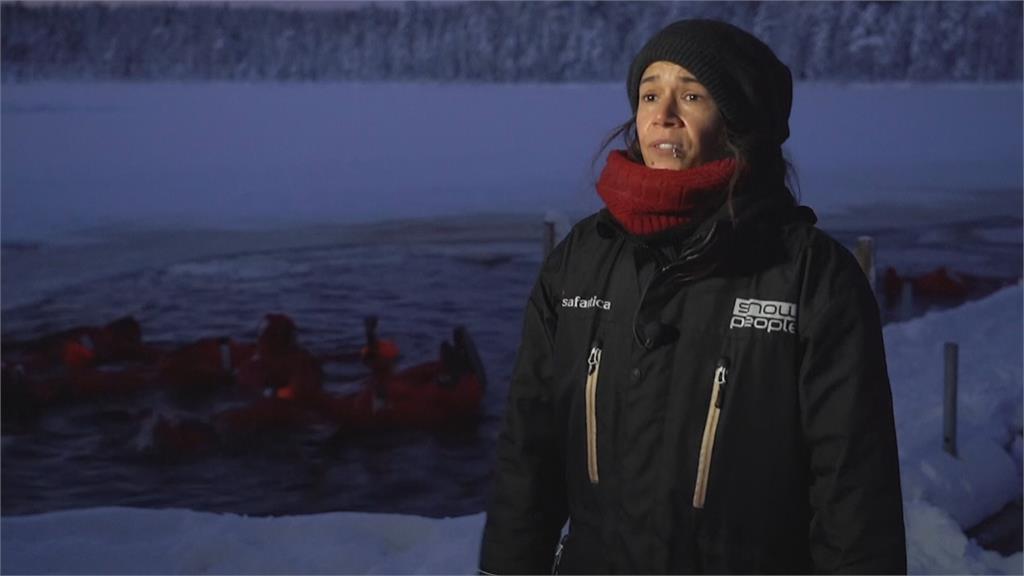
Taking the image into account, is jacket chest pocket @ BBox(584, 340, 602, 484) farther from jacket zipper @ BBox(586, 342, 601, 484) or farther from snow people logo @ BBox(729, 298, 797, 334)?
snow people logo @ BBox(729, 298, 797, 334)

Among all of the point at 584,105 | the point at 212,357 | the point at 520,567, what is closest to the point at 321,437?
the point at 212,357

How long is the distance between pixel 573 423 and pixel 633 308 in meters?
0.15

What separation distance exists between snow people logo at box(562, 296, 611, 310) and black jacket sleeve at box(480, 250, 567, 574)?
42 mm

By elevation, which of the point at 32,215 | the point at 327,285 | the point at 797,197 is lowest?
the point at 327,285

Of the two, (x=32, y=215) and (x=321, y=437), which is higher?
(x=32, y=215)

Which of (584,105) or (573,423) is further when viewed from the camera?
(584,105)

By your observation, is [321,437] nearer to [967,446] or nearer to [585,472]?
[967,446]

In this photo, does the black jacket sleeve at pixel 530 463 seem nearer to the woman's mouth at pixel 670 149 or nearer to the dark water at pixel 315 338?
the woman's mouth at pixel 670 149

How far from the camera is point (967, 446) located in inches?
185

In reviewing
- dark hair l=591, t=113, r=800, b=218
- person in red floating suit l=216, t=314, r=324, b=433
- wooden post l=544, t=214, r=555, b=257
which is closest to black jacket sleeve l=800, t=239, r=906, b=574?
dark hair l=591, t=113, r=800, b=218

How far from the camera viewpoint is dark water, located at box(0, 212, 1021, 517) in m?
6.71

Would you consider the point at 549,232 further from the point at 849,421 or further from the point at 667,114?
the point at 849,421

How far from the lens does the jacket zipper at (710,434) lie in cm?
135

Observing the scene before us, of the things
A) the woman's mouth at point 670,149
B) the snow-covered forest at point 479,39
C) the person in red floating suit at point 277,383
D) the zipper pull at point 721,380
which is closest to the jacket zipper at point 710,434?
the zipper pull at point 721,380
